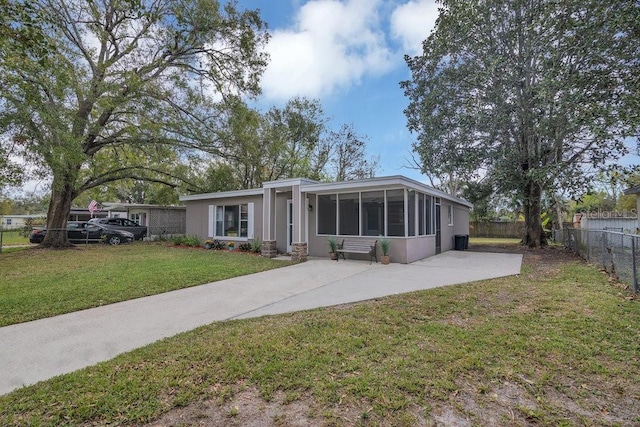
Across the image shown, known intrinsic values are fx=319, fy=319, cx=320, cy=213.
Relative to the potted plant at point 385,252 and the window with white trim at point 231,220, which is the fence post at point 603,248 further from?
the window with white trim at point 231,220

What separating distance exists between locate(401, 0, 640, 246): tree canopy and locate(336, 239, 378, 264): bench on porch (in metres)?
6.26

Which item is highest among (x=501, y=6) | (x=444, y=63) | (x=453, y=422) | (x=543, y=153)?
(x=501, y=6)

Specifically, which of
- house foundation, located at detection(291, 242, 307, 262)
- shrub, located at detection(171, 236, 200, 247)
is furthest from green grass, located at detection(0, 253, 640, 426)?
Answer: shrub, located at detection(171, 236, 200, 247)

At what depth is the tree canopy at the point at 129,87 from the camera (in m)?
11.5

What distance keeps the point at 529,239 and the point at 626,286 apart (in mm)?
10393

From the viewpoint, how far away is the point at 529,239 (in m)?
15.5

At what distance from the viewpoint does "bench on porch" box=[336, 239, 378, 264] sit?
398 inches

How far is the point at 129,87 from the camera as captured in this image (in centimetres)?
1319

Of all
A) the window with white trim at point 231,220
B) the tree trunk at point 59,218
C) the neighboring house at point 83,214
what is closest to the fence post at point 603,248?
the window with white trim at point 231,220

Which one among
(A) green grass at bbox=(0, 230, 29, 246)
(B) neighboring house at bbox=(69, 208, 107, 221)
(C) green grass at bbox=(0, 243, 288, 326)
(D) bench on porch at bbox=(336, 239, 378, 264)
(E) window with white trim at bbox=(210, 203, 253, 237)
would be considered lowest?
(C) green grass at bbox=(0, 243, 288, 326)

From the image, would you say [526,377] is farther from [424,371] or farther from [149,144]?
[149,144]

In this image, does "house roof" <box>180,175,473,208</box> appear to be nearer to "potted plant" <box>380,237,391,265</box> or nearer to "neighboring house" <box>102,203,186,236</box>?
"potted plant" <box>380,237,391,265</box>

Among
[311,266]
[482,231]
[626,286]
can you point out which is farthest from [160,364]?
[482,231]

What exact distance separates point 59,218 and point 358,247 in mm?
14268
